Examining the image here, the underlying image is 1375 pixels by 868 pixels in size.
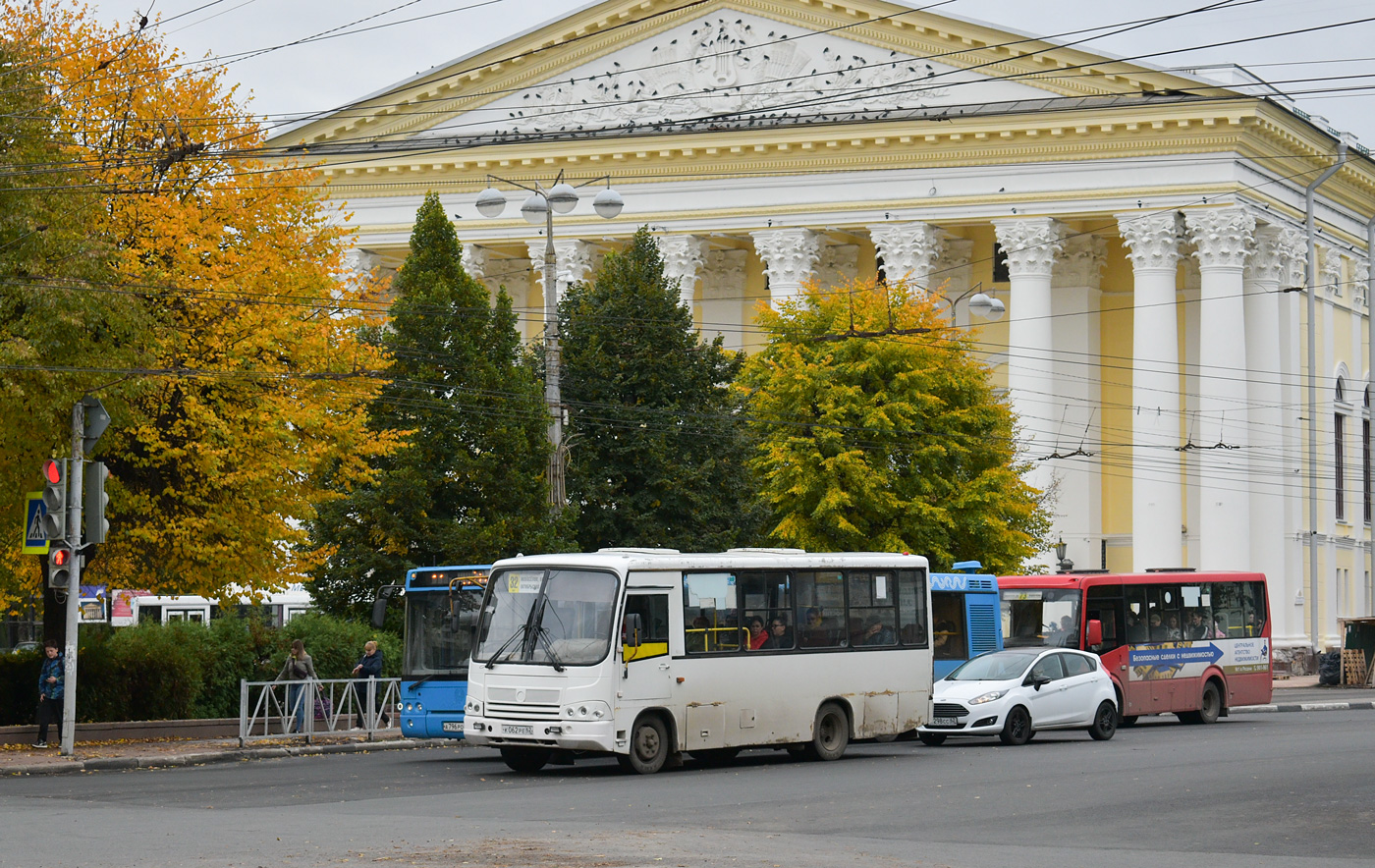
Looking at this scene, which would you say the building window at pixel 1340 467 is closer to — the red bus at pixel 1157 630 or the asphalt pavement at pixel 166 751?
the red bus at pixel 1157 630

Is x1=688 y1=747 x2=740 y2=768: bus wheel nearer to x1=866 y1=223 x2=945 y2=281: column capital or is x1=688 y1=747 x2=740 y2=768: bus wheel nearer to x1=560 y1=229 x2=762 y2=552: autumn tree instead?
x1=560 y1=229 x2=762 y2=552: autumn tree

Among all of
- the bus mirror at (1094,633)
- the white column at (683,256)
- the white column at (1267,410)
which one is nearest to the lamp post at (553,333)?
the bus mirror at (1094,633)

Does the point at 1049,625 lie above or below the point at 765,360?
below

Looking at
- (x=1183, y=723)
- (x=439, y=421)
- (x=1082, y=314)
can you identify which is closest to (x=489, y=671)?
(x=439, y=421)

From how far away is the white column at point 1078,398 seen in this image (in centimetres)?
5744

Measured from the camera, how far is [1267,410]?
5422 centimetres

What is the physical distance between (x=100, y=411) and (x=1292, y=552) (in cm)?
3900

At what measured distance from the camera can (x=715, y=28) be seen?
188 feet

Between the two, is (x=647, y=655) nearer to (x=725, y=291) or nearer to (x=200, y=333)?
(x=200, y=333)

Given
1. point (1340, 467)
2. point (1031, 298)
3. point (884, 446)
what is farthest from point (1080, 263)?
point (884, 446)

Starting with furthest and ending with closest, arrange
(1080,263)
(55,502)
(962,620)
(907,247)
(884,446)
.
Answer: (1080,263) < (907,247) < (884,446) < (962,620) < (55,502)

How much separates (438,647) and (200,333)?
20.3 ft

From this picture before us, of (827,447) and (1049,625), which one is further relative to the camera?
(827,447)

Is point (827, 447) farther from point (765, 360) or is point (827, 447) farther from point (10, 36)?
point (10, 36)
